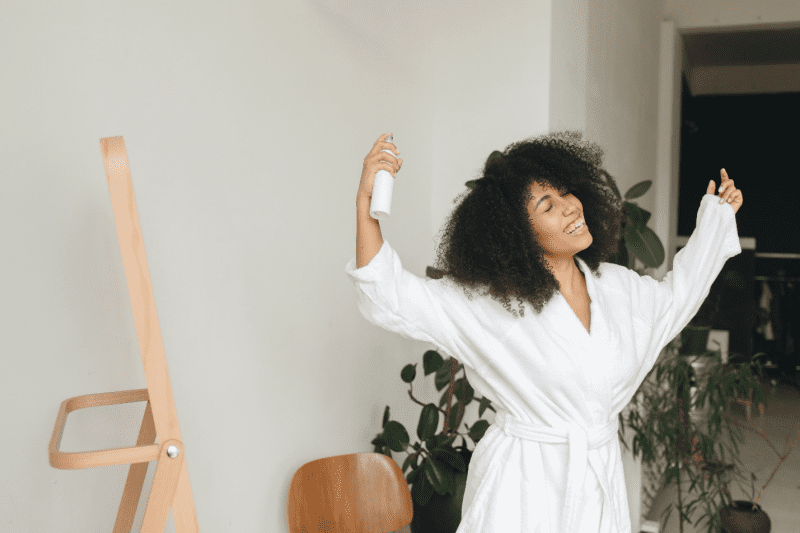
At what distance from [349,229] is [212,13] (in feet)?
2.84

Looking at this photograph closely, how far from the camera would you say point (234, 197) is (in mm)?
1775

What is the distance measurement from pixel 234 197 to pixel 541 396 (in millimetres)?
911

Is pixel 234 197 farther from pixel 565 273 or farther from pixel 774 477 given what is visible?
pixel 774 477

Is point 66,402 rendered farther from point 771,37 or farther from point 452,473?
point 771,37

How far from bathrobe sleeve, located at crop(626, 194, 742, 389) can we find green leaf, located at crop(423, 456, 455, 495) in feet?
2.64

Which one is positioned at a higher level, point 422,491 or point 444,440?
point 444,440

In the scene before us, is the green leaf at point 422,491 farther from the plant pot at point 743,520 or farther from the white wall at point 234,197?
the plant pot at point 743,520

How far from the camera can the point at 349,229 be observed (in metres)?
2.36

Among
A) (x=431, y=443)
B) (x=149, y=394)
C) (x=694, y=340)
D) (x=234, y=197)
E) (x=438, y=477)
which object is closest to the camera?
(x=149, y=394)

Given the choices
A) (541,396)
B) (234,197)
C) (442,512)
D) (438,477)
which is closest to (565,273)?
(541,396)

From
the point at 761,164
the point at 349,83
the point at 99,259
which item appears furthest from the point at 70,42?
the point at 761,164

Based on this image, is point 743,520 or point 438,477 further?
point 743,520

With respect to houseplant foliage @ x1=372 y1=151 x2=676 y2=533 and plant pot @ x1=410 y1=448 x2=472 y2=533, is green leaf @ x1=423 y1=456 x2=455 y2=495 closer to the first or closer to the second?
houseplant foliage @ x1=372 y1=151 x2=676 y2=533

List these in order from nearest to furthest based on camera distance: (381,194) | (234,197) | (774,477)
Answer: (381,194)
(234,197)
(774,477)
